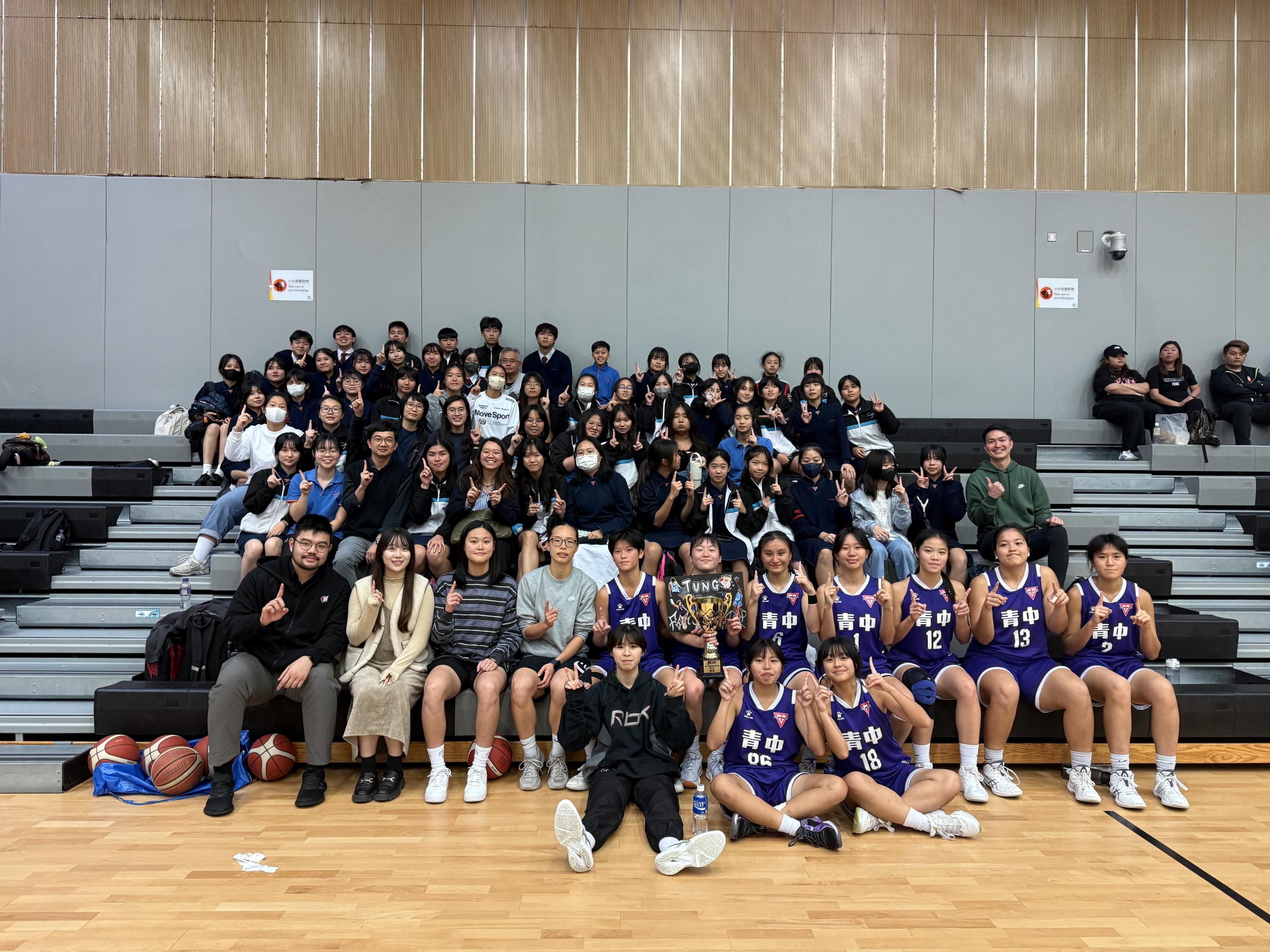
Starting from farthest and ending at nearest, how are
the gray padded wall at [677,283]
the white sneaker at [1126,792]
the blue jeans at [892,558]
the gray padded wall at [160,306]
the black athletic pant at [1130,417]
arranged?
the gray padded wall at [677,283]
the gray padded wall at [160,306]
the black athletic pant at [1130,417]
the blue jeans at [892,558]
the white sneaker at [1126,792]

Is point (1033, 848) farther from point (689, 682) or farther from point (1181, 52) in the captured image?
point (1181, 52)

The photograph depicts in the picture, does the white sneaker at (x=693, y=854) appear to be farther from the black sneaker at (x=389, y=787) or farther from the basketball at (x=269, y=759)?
the basketball at (x=269, y=759)

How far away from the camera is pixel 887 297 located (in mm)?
9477

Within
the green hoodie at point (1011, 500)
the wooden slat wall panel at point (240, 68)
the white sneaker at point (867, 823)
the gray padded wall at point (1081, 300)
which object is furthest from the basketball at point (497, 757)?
the wooden slat wall panel at point (240, 68)

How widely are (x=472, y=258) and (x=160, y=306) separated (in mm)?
3396

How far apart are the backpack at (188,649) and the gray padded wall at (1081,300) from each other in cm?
838

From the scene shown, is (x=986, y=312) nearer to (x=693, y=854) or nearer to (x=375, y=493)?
(x=375, y=493)

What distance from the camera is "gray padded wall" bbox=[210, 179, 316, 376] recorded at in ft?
30.6

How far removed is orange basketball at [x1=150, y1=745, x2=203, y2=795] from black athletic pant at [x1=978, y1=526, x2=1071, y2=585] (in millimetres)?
4709

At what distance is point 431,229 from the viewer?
30.7 feet

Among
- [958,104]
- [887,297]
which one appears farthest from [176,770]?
[958,104]

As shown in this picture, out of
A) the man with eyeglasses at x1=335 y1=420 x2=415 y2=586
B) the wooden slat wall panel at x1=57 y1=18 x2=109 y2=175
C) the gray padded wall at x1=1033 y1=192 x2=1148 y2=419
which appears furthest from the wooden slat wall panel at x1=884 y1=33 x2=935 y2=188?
the wooden slat wall panel at x1=57 y1=18 x2=109 y2=175

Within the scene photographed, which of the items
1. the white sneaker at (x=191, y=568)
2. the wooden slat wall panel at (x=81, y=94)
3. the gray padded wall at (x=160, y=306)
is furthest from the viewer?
the gray padded wall at (x=160, y=306)

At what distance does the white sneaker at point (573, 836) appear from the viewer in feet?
11.1
